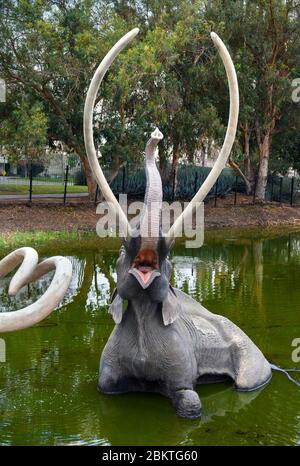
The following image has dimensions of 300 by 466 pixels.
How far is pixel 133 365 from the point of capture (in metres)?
4.68

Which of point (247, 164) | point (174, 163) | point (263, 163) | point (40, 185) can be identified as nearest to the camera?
point (174, 163)

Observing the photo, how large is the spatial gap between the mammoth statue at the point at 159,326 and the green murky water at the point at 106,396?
0.14m

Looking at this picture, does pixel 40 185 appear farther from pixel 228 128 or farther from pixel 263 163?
pixel 228 128

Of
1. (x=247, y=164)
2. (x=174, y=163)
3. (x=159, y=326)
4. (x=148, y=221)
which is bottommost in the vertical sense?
(x=159, y=326)

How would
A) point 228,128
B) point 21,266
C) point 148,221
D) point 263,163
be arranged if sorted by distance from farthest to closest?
point 263,163 → point 228,128 → point 148,221 → point 21,266

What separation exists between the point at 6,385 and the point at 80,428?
3.18ft

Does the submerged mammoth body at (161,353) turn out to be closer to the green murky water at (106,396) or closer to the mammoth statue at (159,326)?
the mammoth statue at (159,326)

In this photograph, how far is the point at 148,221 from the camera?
421cm

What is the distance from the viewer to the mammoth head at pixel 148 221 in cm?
423

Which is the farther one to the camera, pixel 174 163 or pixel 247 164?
pixel 247 164

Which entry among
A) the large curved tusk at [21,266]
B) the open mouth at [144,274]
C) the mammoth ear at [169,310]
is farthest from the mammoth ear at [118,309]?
the large curved tusk at [21,266]

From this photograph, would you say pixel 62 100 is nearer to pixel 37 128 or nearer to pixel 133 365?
pixel 37 128

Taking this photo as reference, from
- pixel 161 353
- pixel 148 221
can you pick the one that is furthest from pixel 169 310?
pixel 148 221

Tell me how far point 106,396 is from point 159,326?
71cm
